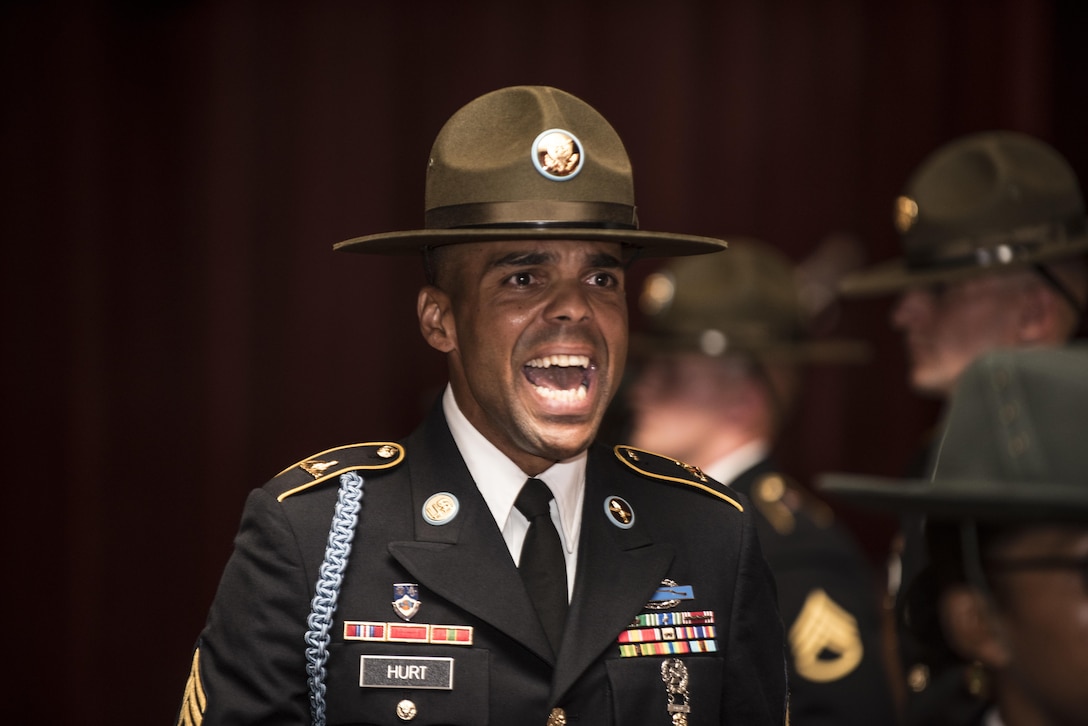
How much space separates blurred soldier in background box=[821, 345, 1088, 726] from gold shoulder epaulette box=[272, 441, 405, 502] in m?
0.69

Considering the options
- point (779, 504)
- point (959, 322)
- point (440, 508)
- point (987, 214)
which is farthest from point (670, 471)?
point (987, 214)

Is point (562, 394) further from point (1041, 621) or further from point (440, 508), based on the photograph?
point (1041, 621)

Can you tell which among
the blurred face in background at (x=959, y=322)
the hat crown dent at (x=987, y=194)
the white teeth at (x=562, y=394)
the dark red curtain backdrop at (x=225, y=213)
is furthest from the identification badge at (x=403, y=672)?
the dark red curtain backdrop at (x=225, y=213)

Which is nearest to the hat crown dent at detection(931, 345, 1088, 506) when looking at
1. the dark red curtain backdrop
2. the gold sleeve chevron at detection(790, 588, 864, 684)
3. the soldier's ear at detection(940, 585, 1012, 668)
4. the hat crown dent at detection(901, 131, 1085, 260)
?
the soldier's ear at detection(940, 585, 1012, 668)

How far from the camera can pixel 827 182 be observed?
459 centimetres

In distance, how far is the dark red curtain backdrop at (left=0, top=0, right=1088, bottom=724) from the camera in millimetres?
4098

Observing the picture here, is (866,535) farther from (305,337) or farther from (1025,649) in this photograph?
(1025,649)

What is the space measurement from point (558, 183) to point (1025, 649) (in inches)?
32.8

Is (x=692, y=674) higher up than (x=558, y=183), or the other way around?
(x=558, y=183)

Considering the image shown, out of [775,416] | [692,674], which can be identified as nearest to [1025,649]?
[692,674]

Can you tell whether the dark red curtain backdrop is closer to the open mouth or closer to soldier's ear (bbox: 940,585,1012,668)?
the open mouth

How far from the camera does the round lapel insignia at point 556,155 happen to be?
1759 millimetres

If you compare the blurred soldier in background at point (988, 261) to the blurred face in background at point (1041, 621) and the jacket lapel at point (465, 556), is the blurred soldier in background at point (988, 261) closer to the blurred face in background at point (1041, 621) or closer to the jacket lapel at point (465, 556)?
the jacket lapel at point (465, 556)

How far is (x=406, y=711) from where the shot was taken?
1648 mm
